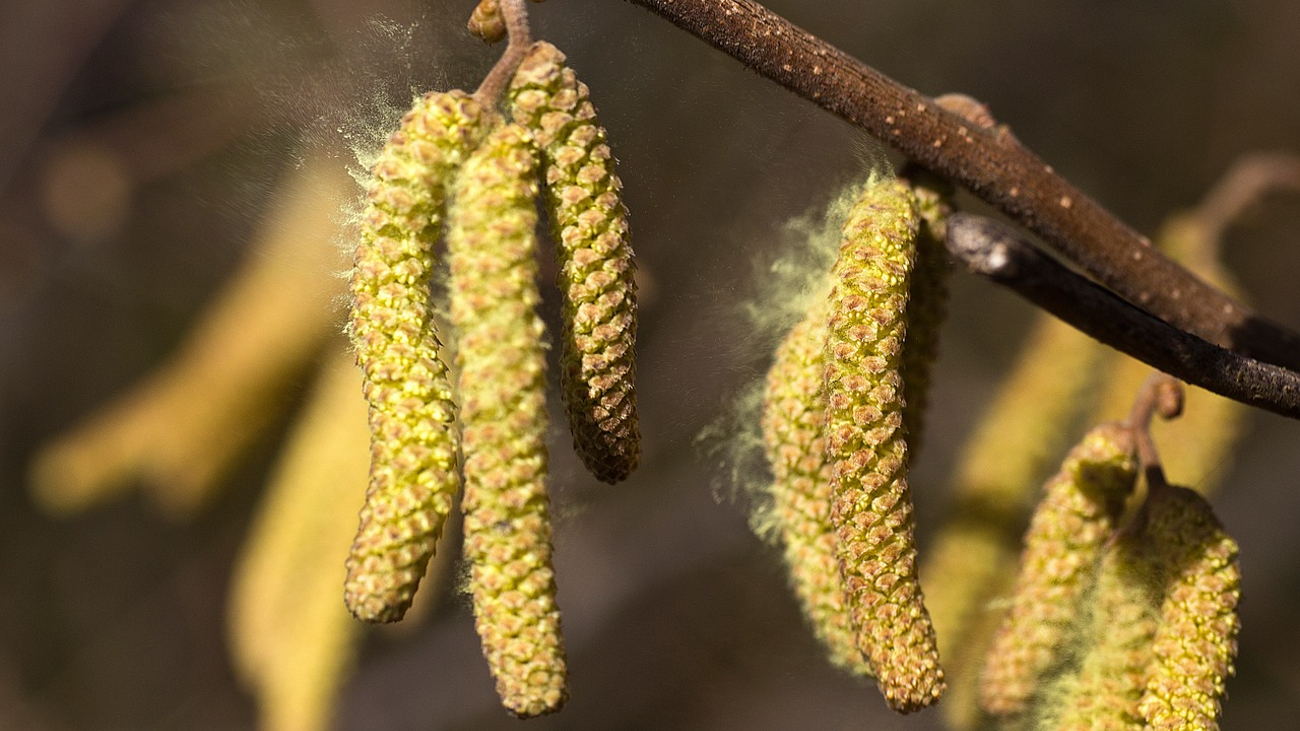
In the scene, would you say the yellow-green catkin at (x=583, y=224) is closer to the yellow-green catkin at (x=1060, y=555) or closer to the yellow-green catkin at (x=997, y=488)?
the yellow-green catkin at (x=1060, y=555)

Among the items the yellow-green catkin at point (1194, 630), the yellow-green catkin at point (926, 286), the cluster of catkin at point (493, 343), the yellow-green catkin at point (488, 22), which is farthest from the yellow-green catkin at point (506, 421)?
the yellow-green catkin at point (1194, 630)

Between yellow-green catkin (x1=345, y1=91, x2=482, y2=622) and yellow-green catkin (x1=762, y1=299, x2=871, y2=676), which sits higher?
yellow-green catkin (x1=345, y1=91, x2=482, y2=622)

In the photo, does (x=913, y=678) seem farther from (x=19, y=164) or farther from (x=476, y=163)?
(x=19, y=164)

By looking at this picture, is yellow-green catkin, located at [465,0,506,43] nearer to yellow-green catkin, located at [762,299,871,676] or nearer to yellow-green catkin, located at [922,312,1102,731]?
yellow-green catkin, located at [762,299,871,676]

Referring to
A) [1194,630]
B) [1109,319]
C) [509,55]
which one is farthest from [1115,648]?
[509,55]

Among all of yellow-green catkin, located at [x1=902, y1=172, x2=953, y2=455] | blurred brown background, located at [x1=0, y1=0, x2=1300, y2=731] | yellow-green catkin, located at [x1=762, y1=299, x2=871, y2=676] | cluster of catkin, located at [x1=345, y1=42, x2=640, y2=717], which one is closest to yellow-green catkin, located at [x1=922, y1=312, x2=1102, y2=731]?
blurred brown background, located at [x1=0, y1=0, x2=1300, y2=731]

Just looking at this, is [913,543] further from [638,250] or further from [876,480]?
[638,250]

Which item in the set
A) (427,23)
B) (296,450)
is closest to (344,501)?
(296,450)
